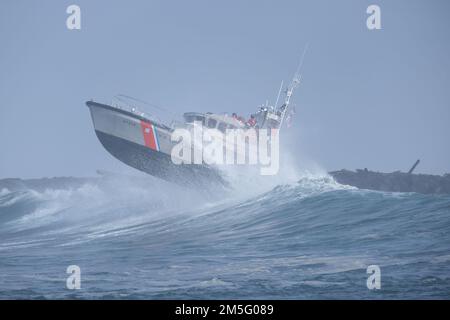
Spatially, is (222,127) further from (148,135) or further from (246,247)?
(246,247)

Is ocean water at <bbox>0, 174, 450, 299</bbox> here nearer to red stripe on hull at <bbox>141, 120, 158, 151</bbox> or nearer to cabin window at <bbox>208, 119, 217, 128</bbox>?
red stripe on hull at <bbox>141, 120, 158, 151</bbox>

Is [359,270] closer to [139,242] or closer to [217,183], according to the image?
[139,242]

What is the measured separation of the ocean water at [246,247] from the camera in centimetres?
773

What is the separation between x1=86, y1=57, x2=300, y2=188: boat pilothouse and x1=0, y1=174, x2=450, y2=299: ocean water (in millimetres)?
1225

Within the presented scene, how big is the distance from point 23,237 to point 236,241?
361 inches

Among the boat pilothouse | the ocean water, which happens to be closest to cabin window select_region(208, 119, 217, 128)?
the boat pilothouse

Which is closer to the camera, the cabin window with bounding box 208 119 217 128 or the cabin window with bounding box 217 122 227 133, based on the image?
the cabin window with bounding box 208 119 217 128

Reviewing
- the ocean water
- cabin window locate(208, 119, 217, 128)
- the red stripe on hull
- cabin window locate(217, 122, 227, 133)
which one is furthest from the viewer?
cabin window locate(217, 122, 227, 133)

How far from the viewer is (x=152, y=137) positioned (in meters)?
20.3

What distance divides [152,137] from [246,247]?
9521 mm

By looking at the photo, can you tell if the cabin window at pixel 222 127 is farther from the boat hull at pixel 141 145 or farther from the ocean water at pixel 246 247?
the ocean water at pixel 246 247

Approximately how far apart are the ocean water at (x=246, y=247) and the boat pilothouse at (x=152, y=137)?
4.02 feet

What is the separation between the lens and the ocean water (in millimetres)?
7734

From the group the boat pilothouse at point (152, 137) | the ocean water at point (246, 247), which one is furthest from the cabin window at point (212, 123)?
the ocean water at point (246, 247)
